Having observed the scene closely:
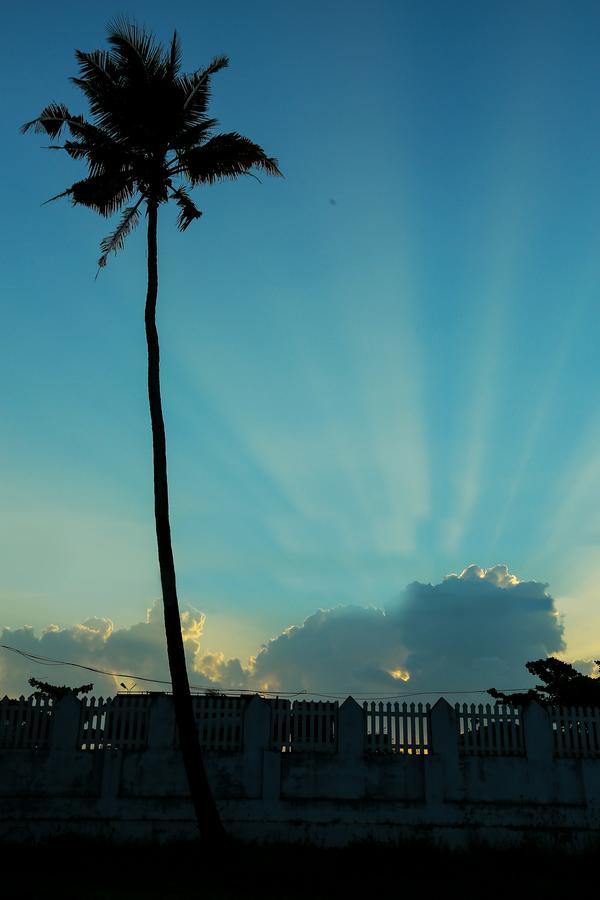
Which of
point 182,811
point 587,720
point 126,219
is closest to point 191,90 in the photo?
point 126,219

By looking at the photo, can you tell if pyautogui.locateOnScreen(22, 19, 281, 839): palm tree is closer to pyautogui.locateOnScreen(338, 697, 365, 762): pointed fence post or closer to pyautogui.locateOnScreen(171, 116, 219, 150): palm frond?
pyautogui.locateOnScreen(171, 116, 219, 150): palm frond

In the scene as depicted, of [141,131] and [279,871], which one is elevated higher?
[141,131]

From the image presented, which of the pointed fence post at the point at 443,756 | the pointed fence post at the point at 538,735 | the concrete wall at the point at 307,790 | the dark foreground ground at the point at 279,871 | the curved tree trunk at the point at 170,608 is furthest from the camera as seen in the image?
the pointed fence post at the point at 538,735

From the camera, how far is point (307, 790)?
20.0 meters

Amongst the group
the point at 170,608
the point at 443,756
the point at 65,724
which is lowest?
the point at 443,756

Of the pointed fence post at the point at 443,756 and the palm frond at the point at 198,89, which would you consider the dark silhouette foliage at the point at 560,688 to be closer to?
the pointed fence post at the point at 443,756

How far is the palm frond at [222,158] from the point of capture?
20266mm

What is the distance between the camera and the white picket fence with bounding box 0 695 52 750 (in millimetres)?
20203

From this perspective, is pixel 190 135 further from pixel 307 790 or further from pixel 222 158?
pixel 307 790

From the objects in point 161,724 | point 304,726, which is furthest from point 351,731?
point 161,724

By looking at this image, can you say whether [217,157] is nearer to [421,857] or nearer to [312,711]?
[312,711]

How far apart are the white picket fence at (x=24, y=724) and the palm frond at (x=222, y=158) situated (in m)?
14.1

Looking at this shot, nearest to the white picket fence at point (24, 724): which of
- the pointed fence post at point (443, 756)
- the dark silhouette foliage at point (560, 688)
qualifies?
the pointed fence post at point (443, 756)

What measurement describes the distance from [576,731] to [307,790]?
7175mm
